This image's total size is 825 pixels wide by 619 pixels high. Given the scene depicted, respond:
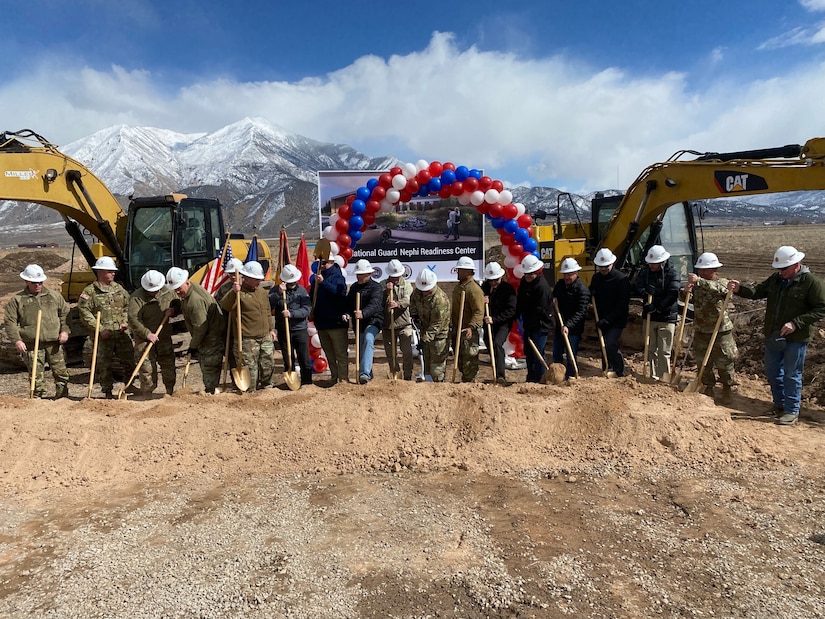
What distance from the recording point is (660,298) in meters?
6.93

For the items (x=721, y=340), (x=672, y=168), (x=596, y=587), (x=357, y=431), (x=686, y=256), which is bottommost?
(x=596, y=587)

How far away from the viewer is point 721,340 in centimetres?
652

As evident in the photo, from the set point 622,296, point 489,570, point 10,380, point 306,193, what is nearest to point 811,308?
point 622,296

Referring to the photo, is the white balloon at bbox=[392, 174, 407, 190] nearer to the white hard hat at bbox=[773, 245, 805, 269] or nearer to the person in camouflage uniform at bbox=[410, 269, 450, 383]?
the person in camouflage uniform at bbox=[410, 269, 450, 383]

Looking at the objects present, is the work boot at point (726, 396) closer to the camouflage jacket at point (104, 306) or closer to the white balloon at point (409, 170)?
the white balloon at point (409, 170)

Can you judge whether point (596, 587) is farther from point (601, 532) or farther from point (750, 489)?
point (750, 489)

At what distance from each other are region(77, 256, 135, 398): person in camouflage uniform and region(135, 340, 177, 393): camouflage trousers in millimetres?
310

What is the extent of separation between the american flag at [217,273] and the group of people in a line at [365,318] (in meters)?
2.62

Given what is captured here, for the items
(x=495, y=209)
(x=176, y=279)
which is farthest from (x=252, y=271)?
(x=495, y=209)

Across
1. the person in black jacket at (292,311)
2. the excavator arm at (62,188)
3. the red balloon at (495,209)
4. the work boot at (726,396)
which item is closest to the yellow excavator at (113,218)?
the excavator arm at (62,188)

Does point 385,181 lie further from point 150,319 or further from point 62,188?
point 62,188

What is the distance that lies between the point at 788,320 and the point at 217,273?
8.38m

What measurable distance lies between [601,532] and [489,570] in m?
0.94

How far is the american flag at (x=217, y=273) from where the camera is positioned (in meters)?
9.70
